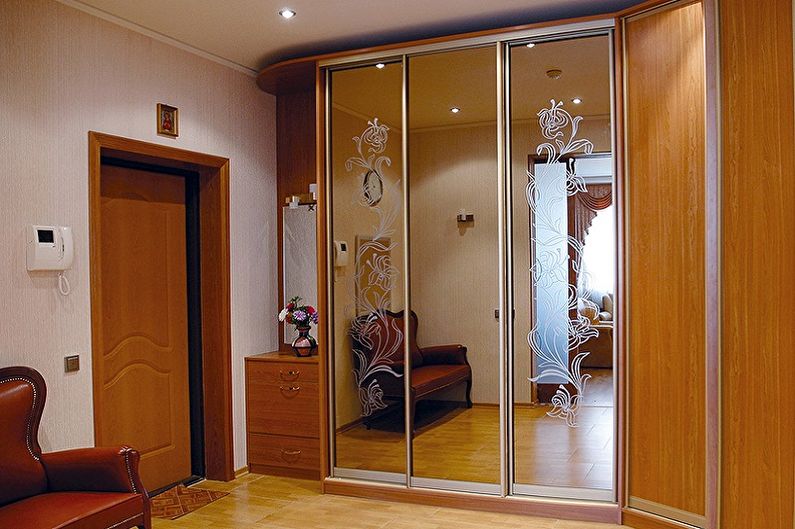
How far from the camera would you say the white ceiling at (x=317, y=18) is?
12.7ft

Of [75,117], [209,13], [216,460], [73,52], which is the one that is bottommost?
[216,460]

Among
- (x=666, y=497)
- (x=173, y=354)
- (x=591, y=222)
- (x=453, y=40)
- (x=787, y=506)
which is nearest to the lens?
(x=787, y=506)

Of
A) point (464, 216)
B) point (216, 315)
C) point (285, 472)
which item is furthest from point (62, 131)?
point (285, 472)

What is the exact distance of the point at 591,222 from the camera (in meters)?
3.91

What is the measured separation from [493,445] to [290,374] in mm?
1462

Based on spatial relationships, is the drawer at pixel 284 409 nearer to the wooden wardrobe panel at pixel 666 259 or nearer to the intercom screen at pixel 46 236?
the intercom screen at pixel 46 236

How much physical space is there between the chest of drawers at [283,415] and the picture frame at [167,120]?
5.18 ft

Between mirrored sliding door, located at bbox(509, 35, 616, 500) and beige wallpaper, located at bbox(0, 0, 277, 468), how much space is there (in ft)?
6.85

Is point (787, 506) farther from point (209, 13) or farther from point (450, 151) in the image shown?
point (209, 13)

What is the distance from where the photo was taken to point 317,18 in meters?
4.09

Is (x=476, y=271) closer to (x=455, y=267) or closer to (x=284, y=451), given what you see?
(x=455, y=267)

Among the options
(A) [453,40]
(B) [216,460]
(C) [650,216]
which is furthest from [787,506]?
(B) [216,460]

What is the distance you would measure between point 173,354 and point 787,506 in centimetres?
353

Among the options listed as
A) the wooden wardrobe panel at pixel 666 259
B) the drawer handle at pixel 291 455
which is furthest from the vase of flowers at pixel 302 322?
the wooden wardrobe panel at pixel 666 259
